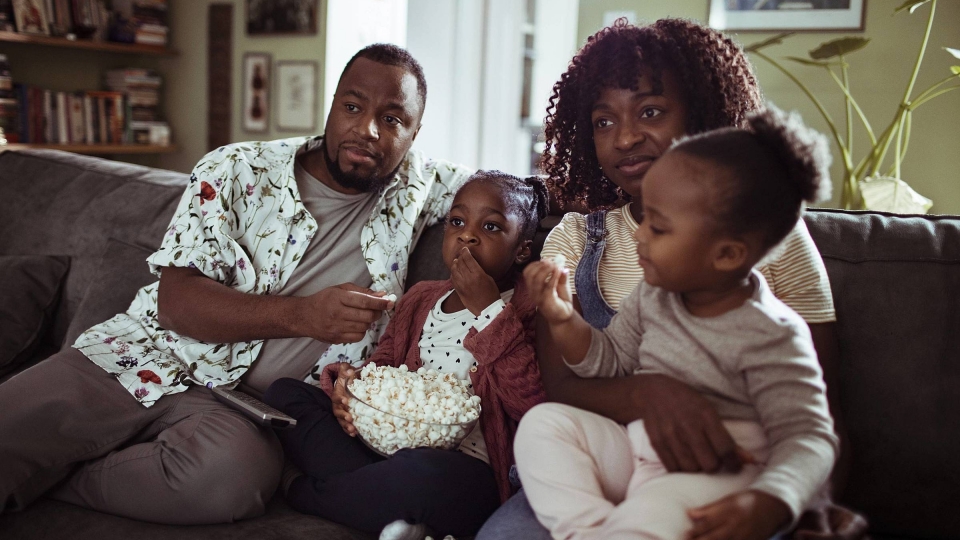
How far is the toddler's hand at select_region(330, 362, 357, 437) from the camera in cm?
142

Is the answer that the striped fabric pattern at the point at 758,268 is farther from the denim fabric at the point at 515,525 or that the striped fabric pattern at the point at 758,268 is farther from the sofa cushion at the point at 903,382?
the denim fabric at the point at 515,525

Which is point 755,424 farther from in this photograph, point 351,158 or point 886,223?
point 351,158

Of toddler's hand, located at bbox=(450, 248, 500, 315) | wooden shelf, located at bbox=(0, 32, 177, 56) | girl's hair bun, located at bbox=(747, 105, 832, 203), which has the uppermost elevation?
wooden shelf, located at bbox=(0, 32, 177, 56)

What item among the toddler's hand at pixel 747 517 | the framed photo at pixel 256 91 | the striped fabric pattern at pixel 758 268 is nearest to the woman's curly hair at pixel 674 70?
the striped fabric pattern at pixel 758 268

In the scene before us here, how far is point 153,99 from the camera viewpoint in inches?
171

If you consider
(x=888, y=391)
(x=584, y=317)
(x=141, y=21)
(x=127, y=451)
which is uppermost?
(x=141, y=21)

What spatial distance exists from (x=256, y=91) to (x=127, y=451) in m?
2.93

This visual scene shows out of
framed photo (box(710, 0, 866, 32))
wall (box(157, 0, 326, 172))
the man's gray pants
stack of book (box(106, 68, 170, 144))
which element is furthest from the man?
stack of book (box(106, 68, 170, 144))

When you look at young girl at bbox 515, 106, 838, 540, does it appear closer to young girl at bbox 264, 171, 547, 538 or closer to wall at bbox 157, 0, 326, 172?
young girl at bbox 264, 171, 547, 538

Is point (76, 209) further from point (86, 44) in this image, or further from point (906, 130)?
point (906, 130)

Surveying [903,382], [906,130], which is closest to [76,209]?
[903,382]

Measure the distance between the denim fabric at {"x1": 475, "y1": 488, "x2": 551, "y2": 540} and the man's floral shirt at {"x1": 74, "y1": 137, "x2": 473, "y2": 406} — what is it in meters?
0.61

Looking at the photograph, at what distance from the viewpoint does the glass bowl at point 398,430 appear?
1.29 m

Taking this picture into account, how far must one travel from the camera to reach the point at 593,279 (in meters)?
1.39
